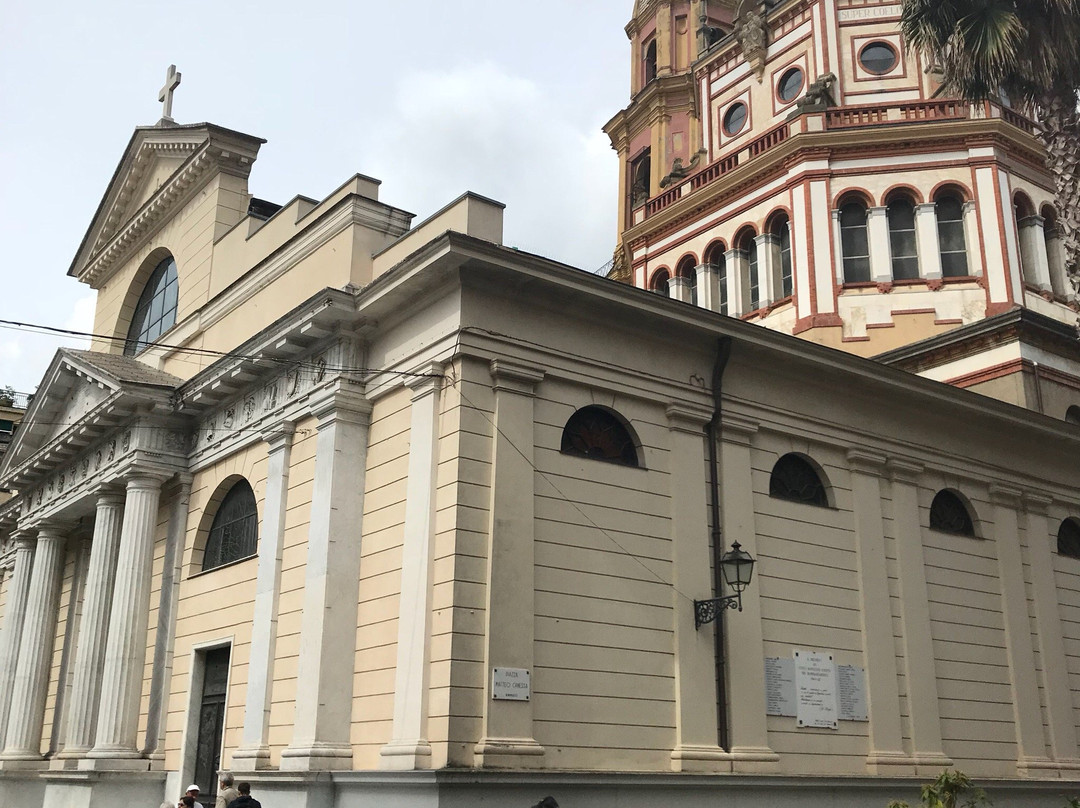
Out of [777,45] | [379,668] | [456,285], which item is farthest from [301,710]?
[777,45]

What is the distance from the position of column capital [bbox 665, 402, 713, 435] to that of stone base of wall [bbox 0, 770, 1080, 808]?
4.49 m

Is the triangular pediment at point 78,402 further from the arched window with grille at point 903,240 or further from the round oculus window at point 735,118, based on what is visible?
the round oculus window at point 735,118

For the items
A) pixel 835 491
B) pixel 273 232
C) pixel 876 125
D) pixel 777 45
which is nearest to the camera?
pixel 835 491

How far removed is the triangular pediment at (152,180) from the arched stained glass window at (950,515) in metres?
13.5

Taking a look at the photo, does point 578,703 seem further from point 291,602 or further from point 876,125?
point 876,125

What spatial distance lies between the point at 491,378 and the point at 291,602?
4.35 m

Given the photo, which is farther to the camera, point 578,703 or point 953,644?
point 953,644

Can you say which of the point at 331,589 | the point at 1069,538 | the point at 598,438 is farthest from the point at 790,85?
the point at 331,589

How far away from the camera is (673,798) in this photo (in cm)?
1391

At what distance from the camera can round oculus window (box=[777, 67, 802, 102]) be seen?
29.7 metres

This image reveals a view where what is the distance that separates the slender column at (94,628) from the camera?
763 inches

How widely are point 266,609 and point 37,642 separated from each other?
1023cm

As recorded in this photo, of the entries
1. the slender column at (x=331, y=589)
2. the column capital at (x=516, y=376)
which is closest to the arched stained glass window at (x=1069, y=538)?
the column capital at (x=516, y=376)

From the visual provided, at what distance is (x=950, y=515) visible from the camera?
19.1m
